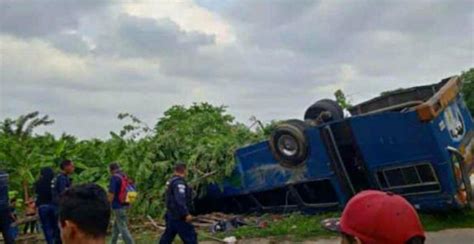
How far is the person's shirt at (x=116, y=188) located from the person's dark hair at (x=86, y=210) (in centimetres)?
867

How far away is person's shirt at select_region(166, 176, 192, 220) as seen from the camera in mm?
10188

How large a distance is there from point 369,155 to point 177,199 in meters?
3.80

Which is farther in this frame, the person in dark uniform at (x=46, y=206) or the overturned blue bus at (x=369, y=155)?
the person in dark uniform at (x=46, y=206)

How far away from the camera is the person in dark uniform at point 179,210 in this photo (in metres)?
10.2

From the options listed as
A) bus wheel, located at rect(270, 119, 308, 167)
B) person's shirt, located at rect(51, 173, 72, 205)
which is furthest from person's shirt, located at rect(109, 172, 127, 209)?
bus wheel, located at rect(270, 119, 308, 167)

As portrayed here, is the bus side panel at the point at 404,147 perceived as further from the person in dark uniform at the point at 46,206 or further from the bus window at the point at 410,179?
the person in dark uniform at the point at 46,206

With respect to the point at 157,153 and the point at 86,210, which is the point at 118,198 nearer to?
the point at 157,153

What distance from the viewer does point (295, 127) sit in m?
13.5

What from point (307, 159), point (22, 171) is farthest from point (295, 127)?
point (22, 171)

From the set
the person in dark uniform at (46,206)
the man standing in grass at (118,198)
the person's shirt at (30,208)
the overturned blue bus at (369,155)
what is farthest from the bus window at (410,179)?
the person's shirt at (30,208)

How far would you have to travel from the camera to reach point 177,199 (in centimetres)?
1023

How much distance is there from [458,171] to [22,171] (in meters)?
11.4

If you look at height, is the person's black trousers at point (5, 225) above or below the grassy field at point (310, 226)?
above

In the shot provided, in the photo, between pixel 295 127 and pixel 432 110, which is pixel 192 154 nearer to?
pixel 295 127
